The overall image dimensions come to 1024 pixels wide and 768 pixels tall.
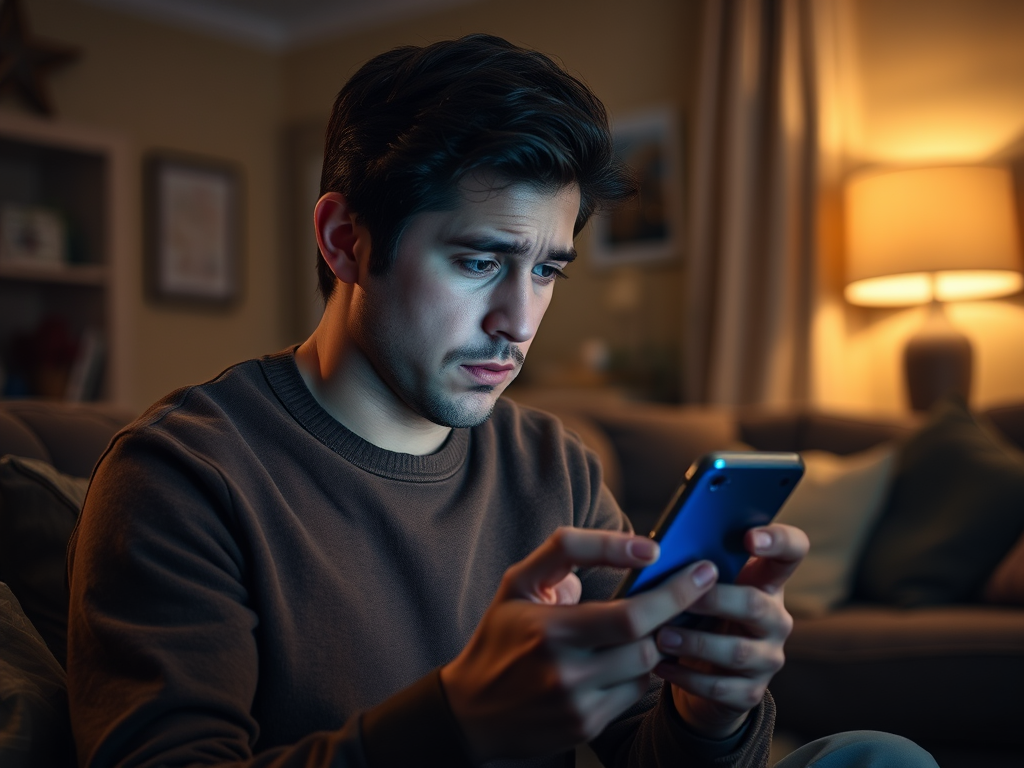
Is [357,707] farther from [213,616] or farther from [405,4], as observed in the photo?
[405,4]

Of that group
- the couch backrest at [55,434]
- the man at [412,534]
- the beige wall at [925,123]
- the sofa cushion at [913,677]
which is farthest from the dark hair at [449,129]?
the beige wall at [925,123]

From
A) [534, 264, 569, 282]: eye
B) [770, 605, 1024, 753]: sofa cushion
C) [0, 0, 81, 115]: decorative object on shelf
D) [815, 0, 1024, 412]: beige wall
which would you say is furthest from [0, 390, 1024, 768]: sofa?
[0, 0, 81, 115]: decorative object on shelf

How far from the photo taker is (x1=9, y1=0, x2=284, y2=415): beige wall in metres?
4.78

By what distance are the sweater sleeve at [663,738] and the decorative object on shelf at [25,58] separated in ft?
13.4

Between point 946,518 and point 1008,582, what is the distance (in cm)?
21

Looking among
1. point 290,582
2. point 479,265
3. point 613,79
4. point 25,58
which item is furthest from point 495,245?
point 25,58

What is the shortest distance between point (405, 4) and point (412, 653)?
4544 mm

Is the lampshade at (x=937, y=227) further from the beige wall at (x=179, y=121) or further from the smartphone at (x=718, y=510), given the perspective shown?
the beige wall at (x=179, y=121)

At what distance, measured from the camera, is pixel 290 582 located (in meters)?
1.00

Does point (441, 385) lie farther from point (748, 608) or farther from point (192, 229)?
point (192, 229)

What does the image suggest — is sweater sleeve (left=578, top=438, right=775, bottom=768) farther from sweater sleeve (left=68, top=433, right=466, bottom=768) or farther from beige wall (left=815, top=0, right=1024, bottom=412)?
beige wall (left=815, top=0, right=1024, bottom=412)

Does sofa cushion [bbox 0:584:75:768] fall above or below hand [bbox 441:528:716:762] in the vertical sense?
below

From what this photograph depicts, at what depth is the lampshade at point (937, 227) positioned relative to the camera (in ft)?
10.5

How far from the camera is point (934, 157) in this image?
3.65 m
